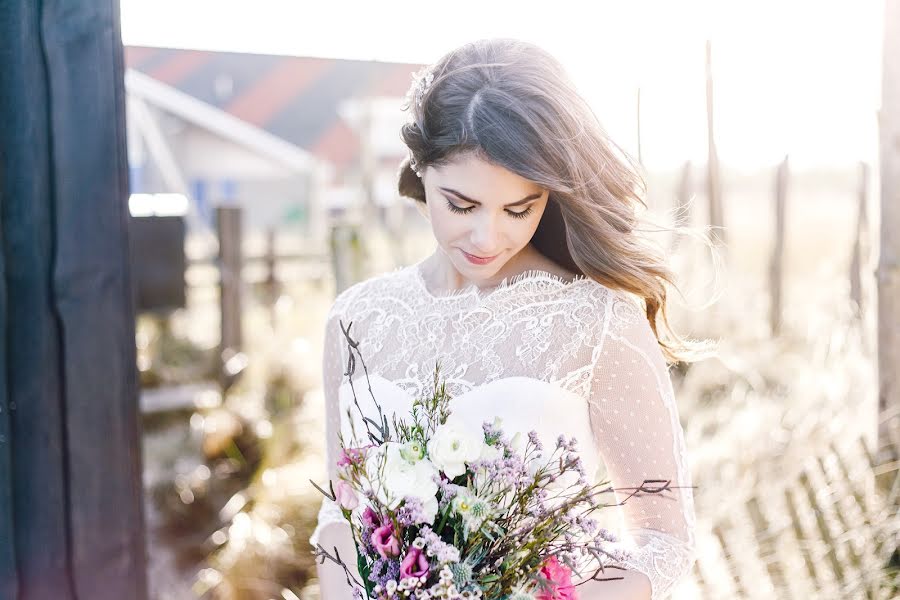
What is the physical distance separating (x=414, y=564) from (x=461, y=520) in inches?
3.6

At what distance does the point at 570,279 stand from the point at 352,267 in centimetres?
301

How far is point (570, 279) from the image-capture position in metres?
1.98

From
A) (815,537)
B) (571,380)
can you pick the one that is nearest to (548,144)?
(571,380)

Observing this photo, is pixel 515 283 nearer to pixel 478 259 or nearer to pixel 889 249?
pixel 478 259

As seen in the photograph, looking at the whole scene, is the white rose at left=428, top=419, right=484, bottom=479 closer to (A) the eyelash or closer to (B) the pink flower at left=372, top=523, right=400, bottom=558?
(B) the pink flower at left=372, top=523, right=400, bottom=558

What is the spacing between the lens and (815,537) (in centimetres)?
381

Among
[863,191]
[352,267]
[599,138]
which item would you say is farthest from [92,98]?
[863,191]

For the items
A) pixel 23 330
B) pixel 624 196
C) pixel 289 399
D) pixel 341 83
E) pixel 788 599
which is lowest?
pixel 788 599

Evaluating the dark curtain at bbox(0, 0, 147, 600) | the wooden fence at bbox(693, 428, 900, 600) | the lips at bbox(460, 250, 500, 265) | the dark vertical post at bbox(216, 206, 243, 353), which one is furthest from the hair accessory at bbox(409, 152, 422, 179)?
the dark vertical post at bbox(216, 206, 243, 353)

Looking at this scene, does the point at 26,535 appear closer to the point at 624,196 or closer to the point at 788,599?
the point at 624,196

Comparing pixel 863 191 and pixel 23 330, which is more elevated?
pixel 863 191

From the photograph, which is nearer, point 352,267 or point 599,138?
point 599,138

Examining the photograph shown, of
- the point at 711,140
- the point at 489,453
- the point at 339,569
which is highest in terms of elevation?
the point at 711,140

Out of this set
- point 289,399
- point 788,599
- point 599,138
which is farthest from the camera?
point 289,399
